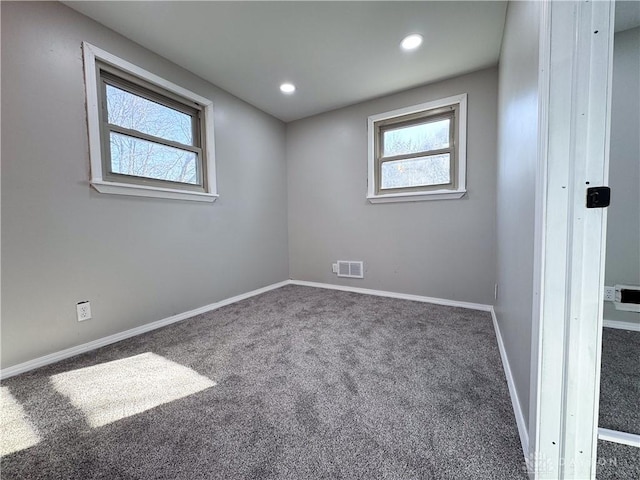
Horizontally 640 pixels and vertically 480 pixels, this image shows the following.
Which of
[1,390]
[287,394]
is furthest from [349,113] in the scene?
[1,390]

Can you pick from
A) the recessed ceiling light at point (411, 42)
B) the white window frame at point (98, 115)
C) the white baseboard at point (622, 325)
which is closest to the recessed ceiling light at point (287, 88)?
the white window frame at point (98, 115)

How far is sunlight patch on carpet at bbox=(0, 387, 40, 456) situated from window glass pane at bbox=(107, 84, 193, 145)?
6.19ft

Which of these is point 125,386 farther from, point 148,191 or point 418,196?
point 418,196

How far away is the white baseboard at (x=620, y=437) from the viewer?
3.14ft

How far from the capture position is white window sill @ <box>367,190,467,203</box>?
2598 mm

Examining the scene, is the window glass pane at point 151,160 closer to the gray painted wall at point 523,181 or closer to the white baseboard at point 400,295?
the white baseboard at point 400,295

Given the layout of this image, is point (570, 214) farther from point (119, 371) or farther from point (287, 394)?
point (119, 371)

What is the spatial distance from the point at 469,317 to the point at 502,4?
94.2 inches

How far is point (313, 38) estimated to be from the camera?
2.01m

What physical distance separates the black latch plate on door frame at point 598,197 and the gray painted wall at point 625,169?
184 centimetres

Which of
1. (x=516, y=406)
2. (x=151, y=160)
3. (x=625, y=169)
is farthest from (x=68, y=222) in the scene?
(x=625, y=169)

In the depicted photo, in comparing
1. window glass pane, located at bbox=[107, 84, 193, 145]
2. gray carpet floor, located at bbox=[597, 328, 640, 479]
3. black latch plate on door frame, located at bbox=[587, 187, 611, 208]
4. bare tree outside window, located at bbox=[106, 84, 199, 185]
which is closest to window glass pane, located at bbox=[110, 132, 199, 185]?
bare tree outside window, located at bbox=[106, 84, 199, 185]

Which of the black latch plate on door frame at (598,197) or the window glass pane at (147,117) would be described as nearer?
the black latch plate on door frame at (598,197)

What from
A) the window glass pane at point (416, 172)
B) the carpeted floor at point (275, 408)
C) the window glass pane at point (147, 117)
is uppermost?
the window glass pane at point (147, 117)
